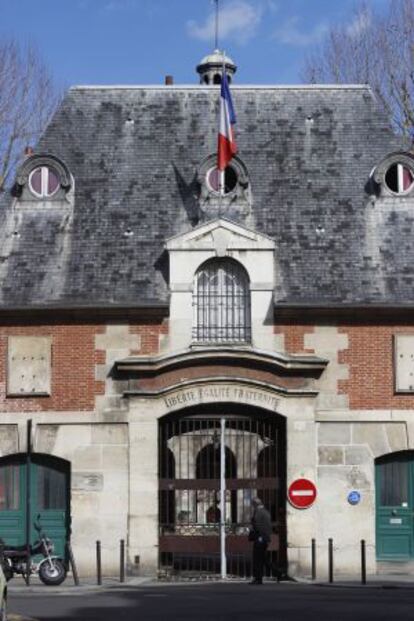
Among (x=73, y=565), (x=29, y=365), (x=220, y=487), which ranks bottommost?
(x=73, y=565)

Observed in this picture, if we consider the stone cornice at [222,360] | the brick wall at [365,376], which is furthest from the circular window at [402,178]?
the stone cornice at [222,360]

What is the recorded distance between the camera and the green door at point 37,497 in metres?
27.7

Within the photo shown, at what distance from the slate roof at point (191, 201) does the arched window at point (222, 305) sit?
28.6 inches

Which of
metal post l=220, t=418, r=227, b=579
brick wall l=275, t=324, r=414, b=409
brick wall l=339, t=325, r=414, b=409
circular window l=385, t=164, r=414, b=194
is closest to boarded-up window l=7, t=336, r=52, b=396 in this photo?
metal post l=220, t=418, r=227, b=579

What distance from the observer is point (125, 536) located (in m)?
27.2

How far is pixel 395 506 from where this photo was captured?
2783 centimetres

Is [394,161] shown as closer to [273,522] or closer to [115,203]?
[115,203]

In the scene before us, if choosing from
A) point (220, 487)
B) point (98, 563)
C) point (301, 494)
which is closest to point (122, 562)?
point (98, 563)

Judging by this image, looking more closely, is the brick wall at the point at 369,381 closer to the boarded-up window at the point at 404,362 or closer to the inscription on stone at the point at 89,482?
the boarded-up window at the point at 404,362

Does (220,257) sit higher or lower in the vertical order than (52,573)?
higher

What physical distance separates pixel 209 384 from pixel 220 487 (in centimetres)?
201

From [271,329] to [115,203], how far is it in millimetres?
4377

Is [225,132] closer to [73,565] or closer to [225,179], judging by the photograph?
[225,179]

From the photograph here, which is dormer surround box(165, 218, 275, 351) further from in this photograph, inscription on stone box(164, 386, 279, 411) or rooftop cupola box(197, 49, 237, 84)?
rooftop cupola box(197, 49, 237, 84)
